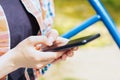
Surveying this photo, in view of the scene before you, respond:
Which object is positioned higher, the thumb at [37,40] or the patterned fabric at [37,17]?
the patterned fabric at [37,17]

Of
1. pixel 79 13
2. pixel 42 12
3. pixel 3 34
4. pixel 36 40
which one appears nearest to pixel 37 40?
pixel 36 40

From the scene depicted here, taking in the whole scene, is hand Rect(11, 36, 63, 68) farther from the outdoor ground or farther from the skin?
the outdoor ground

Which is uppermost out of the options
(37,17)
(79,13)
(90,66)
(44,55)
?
(79,13)

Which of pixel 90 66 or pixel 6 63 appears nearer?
pixel 6 63

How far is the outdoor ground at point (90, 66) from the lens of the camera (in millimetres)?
3412

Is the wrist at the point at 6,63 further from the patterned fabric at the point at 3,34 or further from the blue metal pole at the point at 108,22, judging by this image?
the blue metal pole at the point at 108,22

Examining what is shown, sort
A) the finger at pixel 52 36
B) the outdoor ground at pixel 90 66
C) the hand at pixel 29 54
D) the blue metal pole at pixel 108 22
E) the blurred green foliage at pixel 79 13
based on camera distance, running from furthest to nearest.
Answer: the blurred green foliage at pixel 79 13, the outdoor ground at pixel 90 66, the blue metal pole at pixel 108 22, the finger at pixel 52 36, the hand at pixel 29 54

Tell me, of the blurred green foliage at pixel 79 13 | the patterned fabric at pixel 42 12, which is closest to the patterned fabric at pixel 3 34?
the patterned fabric at pixel 42 12

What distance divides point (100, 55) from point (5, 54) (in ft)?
8.72

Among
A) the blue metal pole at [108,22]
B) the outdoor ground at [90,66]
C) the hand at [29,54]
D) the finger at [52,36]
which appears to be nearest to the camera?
the hand at [29,54]

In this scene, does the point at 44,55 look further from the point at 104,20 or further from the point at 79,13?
the point at 79,13

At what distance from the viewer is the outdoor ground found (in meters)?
3.41

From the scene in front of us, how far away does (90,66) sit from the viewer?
3670 mm

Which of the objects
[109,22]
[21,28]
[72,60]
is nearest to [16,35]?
[21,28]
